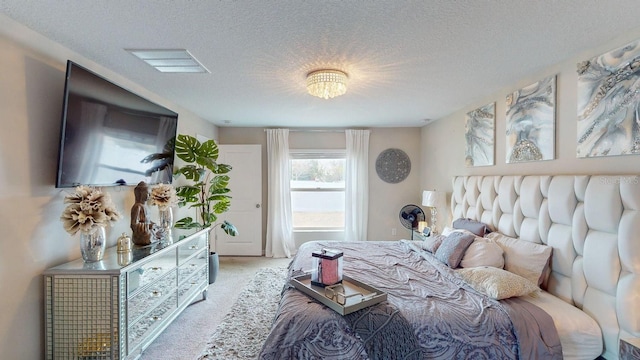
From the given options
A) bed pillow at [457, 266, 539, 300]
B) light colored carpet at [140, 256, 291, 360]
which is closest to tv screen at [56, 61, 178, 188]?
light colored carpet at [140, 256, 291, 360]

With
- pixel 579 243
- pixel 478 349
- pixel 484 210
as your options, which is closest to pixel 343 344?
pixel 478 349

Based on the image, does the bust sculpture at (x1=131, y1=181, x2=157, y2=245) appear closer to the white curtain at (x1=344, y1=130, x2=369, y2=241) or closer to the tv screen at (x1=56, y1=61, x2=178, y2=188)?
the tv screen at (x1=56, y1=61, x2=178, y2=188)

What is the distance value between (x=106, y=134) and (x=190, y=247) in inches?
53.4

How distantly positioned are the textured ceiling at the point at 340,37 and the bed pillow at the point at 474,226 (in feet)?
4.59

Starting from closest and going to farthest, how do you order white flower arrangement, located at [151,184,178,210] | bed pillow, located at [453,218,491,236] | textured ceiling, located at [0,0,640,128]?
textured ceiling, located at [0,0,640,128] < white flower arrangement, located at [151,184,178,210] < bed pillow, located at [453,218,491,236]

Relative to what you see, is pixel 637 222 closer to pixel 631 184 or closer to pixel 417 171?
pixel 631 184

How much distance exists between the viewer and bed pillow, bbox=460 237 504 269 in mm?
2217

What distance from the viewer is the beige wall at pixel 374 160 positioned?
16.3ft

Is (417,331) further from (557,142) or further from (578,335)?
(557,142)

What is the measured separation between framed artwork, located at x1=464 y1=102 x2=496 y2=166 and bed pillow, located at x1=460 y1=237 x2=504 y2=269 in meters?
1.01

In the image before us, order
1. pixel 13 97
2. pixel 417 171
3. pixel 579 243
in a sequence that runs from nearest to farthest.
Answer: pixel 13 97 → pixel 579 243 → pixel 417 171

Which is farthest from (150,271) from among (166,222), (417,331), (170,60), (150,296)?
(417,331)

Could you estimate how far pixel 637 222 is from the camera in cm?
149

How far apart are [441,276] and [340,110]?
2.41 meters
